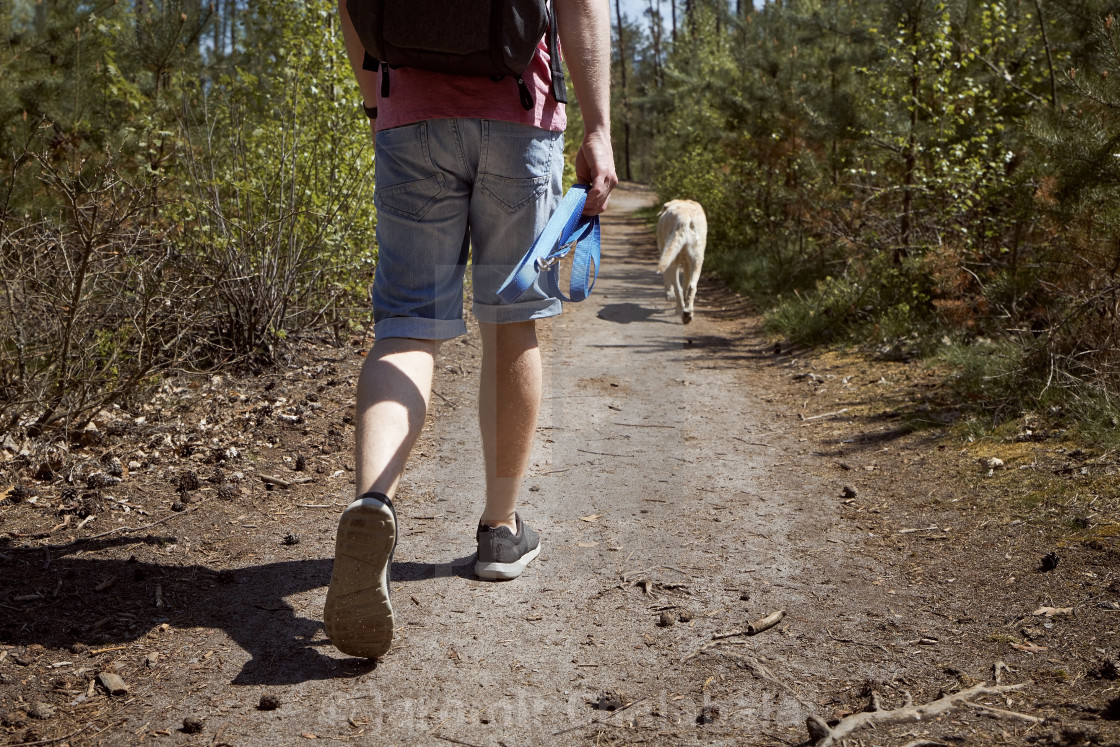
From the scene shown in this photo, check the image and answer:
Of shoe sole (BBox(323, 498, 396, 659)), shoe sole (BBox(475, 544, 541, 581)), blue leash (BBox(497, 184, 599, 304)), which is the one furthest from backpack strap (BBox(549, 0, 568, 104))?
shoe sole (BBox(475, 544, 541, 581))

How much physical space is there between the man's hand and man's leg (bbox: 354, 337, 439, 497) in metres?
0.59

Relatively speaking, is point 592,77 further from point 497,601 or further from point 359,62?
point 497,601

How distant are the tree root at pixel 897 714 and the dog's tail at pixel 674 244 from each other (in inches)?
242

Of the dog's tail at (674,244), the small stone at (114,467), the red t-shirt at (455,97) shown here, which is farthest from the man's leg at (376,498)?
the dog's tail at (674,244)

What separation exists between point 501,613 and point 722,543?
850 mm

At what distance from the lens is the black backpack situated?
2039mm

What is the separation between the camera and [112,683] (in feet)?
6.40

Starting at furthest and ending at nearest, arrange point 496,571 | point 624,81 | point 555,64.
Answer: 1. point 624,81
2. point 496,571
3. point 555,64

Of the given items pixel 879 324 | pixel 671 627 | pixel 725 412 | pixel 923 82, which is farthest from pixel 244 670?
pixel 923 82

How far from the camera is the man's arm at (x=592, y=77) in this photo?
7.50ft

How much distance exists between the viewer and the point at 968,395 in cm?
432

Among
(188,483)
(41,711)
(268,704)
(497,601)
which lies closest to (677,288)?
(188,483)

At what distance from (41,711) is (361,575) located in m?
0.71

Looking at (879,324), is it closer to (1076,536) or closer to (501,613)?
(1076,536)
